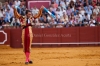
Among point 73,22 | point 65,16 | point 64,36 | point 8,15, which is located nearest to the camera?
point 65,16

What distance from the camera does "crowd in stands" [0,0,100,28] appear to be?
56.4 feet

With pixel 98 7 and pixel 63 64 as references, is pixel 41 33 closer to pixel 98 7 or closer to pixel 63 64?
pixel 98 7

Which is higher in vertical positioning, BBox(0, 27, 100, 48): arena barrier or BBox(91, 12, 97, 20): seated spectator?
BBox(91, 12, 97, 20): seated spectator

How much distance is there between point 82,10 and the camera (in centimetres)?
1738

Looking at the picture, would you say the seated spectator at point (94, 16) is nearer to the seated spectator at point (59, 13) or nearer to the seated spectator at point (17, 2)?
the seated spectator at point (59, 13)

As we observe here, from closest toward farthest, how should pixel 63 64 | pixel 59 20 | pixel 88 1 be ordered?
pixel 63 64 → pixel 59 20 → pixel 88 1

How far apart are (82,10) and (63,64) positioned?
855 cm

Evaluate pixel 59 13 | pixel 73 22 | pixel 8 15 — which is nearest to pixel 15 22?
pixel 8 15

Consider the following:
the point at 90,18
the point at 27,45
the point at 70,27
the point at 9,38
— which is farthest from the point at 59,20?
the point at 27,45

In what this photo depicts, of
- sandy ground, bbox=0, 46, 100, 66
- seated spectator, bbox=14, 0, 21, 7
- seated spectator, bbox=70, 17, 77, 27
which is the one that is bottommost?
sandy ground, bbox=0, 46, 100, 66

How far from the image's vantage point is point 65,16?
56.2 feet

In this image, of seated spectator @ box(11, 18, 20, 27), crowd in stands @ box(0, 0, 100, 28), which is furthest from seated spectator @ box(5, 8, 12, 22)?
seated spectator @ box(11, 18, 20, 27)

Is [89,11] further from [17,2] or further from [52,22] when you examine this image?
[17,2]

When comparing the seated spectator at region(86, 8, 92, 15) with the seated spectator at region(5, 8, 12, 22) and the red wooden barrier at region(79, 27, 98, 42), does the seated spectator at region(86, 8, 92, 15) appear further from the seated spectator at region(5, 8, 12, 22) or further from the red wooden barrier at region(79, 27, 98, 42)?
the seated spectator at region(5, 8, 12, 22)
